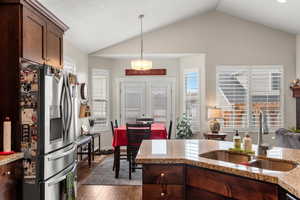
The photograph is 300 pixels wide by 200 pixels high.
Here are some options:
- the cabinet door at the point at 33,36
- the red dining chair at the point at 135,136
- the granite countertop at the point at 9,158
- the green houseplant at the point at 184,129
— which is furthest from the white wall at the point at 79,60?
the granite countertop at the point at 9,158

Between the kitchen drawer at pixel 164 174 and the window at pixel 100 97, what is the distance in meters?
5.27

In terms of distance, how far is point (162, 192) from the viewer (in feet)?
7.07

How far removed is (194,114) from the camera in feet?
23.3

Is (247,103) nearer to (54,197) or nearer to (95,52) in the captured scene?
(95,52)

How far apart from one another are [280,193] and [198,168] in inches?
24.2

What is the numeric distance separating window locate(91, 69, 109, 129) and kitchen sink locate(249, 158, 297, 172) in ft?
18.2

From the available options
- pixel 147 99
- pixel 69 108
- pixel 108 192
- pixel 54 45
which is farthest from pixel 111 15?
pixel 147 99

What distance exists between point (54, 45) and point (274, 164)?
296cm

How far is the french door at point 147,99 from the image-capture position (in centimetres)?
767

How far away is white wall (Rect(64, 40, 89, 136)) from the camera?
550 centimetres

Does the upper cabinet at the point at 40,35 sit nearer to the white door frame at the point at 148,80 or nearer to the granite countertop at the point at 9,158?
the granite countertop at the point at 9,158

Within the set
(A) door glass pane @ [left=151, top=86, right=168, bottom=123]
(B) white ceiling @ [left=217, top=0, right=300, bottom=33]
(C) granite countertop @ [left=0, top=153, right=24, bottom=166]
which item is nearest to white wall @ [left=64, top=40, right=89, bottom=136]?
(A) door glass pane @ [left=151, top=86, right=168, bottom=123]

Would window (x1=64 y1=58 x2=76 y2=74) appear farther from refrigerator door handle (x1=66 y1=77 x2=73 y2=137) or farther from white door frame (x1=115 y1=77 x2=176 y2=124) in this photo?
refrigerator door handle (x1=66 y1=77 x2=73 y2=137)

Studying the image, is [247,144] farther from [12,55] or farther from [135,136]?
[135,136]
